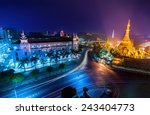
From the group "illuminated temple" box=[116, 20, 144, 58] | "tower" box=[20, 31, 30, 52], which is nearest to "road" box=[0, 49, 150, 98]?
"illuminated temple" box=[116, 20, 144, 58]

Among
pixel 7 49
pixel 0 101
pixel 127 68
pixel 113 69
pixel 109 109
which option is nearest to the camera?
pixel 109 109

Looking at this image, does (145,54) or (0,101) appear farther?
(145,54)

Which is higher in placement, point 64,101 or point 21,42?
point 21,42

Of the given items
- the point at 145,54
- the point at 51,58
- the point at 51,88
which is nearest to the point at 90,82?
the point at 51,88

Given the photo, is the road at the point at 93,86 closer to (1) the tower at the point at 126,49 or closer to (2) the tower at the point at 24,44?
(1) the tower at the point at 126,49

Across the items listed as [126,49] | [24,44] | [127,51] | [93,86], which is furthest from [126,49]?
[24,44]

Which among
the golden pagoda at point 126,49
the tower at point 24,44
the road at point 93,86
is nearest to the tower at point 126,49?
the golden pagoda at point 126,49

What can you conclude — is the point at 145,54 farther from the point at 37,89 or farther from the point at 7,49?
the point at 7,49

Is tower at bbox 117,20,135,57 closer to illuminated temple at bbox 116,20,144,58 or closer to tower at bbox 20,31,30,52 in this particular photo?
illuminated temple at bbox 116,20,144,58
